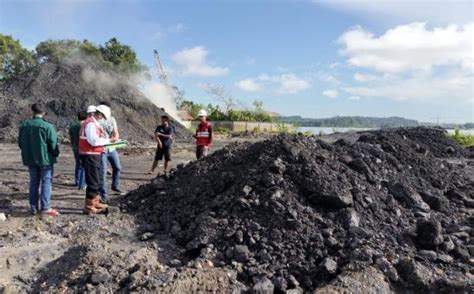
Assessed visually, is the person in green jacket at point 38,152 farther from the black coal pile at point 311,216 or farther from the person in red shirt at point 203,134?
the person in red shirt at point 203,134

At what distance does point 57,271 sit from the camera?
474cm

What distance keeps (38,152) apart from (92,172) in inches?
29.0

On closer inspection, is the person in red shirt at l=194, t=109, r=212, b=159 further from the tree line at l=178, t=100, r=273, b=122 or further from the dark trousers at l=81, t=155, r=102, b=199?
the tree line at l=178, t=100, r=273, b=122

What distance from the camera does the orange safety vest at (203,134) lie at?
9.40 meters

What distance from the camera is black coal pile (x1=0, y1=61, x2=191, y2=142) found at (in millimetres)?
24000

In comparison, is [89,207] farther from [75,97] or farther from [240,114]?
[240,114]

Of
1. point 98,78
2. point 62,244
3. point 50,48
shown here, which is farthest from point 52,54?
point 62,244

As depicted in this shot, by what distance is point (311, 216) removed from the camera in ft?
17.5

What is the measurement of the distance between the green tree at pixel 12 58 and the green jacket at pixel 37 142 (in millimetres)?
32878

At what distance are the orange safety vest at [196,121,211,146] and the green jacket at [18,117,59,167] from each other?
362 cm

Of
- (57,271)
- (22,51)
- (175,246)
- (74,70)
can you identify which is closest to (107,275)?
(57,271)

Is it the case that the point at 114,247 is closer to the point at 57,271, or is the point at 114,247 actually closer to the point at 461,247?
the point at 57,271

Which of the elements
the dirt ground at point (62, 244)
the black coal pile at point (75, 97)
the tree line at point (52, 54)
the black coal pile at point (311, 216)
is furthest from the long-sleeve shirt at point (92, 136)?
the tree line at point (52, 54)

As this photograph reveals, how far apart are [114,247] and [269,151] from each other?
2.50 metres
